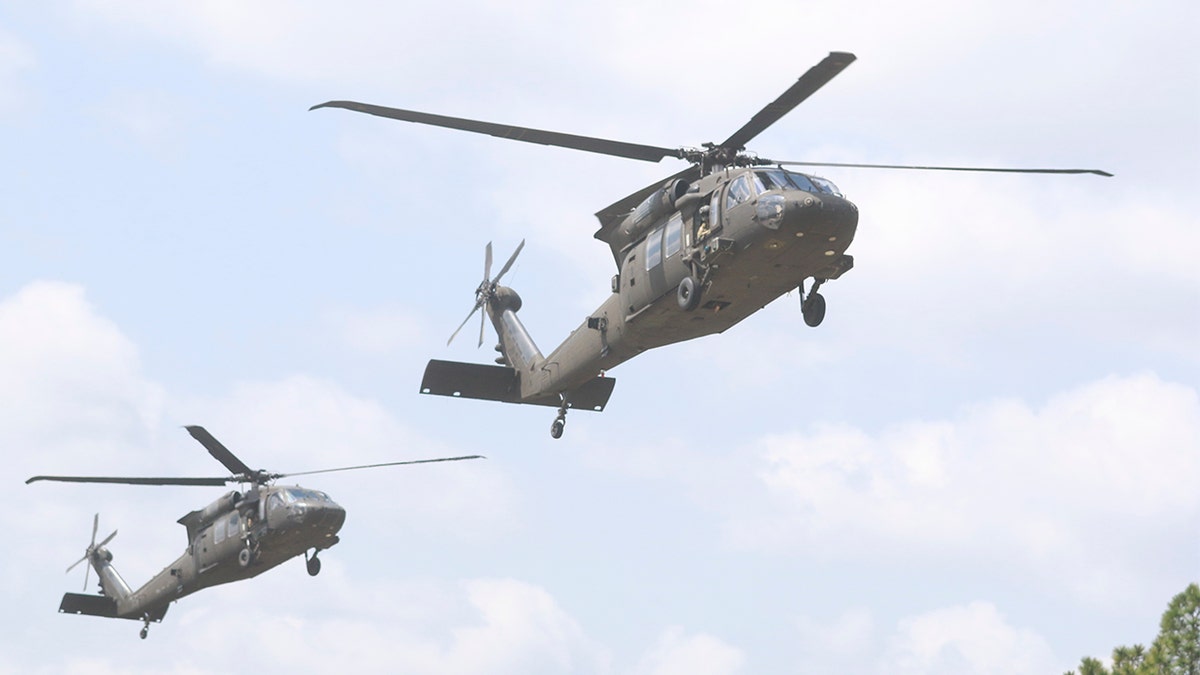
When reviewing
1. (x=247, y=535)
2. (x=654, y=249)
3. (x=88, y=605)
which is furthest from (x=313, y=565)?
(x=654, y=249)

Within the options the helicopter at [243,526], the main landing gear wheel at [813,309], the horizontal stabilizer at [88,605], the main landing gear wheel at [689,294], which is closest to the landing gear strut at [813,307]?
the main landing gear wheel at [813,309]

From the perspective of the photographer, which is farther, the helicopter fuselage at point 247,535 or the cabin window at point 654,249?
the helicopter fuselage at point 247,535

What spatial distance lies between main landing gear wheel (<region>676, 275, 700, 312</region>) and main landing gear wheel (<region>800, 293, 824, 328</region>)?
7.29 ft

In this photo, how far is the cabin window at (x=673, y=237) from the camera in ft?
96.3

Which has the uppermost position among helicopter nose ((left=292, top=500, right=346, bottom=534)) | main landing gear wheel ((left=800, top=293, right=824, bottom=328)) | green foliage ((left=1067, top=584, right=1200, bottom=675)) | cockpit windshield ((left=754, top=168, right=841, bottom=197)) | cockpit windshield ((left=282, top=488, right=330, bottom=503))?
cockpit windshield ((left=282, top=488, right=330, bottom=503))

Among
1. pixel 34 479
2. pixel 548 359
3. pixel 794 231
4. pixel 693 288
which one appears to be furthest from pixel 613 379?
pixel 34 479

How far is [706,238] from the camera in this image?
2839cm

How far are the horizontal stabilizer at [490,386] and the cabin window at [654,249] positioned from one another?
5.46 meters

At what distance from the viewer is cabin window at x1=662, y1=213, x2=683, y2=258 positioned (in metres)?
29.3

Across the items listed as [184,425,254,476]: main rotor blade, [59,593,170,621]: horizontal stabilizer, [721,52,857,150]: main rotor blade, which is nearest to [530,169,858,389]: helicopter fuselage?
[721,52,857,150]: main rotor blade

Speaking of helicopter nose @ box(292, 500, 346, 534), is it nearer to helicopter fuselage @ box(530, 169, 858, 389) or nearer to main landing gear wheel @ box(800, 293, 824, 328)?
helicopter fuselage @ box(530, 169, 858, 389)

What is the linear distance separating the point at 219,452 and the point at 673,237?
21.4 m

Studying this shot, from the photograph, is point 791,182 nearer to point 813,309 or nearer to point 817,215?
point 817,215

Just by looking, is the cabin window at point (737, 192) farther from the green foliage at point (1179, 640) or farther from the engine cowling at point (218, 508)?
the engine cowling at point (218, 508)
